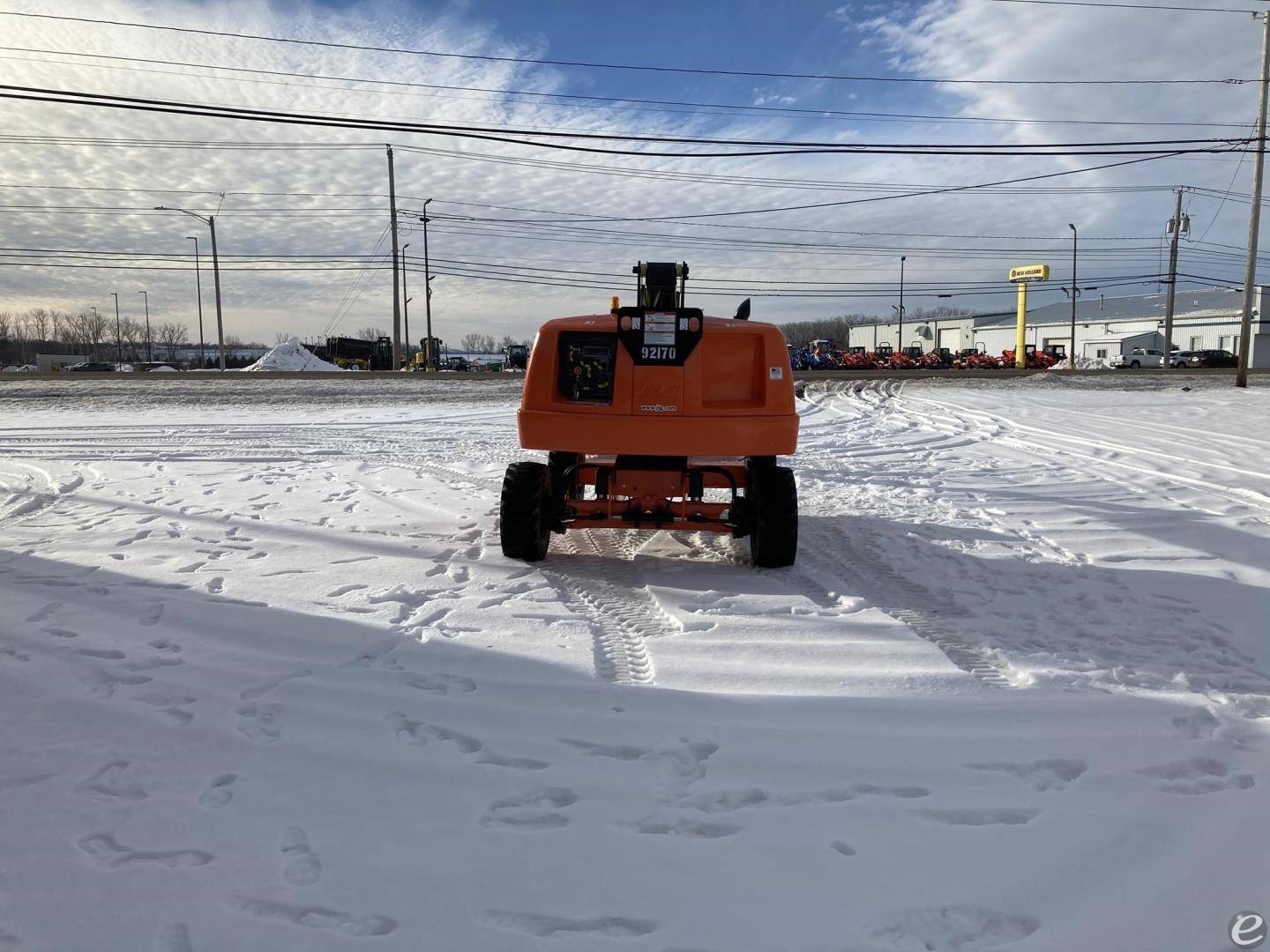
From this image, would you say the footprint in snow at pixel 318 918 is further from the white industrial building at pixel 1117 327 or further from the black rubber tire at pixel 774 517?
the white industrial building at pixel 1117 327

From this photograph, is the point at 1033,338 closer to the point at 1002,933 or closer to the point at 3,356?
the point at 1002,933

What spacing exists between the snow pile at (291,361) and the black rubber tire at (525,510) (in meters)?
48.1

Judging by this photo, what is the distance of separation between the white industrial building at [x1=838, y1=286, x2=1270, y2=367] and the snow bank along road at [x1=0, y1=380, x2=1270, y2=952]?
194ft

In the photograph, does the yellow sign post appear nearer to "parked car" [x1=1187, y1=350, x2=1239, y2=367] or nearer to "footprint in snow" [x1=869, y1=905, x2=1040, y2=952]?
"parked car" [x1=1187, y1=350, x2=1239, y2=367]

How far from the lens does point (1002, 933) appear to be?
7.77 feet

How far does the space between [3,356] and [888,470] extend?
4566 inches

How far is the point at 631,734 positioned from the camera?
3.50 metres

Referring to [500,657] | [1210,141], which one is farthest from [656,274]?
[1210,141]

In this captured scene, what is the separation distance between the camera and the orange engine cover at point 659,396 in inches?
226

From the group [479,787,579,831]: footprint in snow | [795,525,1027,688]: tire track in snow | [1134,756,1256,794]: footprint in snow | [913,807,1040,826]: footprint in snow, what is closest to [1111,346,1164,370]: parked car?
[795,525,1027,688]: tire track in snow

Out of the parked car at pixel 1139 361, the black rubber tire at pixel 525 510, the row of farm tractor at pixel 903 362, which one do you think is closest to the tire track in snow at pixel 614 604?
the black rubber tire at pixel 525 510

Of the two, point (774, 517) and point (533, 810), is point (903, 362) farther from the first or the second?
point (533, 810)

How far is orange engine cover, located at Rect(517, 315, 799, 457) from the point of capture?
5.75 meters

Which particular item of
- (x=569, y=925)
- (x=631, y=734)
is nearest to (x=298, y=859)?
(x=569, y=925)
